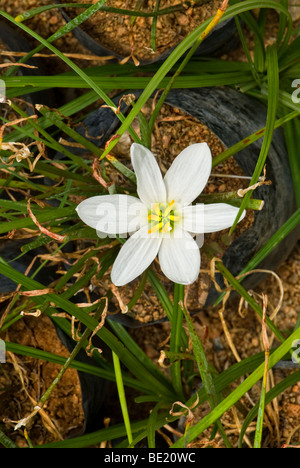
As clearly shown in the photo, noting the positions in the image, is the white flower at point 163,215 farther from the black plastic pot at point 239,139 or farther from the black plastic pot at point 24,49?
the black plastic pot at point 24,49

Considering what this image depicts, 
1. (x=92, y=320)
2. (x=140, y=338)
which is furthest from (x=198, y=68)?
(x=140, y=338)

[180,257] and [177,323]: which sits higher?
[180,257]

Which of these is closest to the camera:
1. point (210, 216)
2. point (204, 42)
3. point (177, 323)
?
point (210, 216)

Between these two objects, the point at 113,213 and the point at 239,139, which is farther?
the point at 239,139

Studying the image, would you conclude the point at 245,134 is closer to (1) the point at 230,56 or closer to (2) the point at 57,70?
(1) the point at 230,56

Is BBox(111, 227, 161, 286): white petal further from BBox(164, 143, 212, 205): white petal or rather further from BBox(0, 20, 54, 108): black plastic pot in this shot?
BBox(0, 20, 54, 108): black plastic pot

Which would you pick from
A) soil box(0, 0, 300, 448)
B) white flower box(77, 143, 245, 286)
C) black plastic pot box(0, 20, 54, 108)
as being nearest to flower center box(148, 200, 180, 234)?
white flower box(77, 143, 245, 286)

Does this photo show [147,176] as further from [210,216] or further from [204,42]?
[204,42]

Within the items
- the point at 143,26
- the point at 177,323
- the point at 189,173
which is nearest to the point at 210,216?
the point at 189,173
